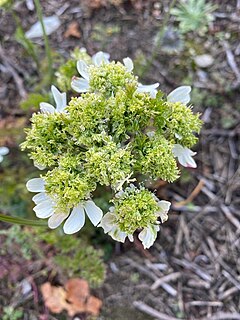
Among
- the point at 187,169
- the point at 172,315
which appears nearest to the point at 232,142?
the point at 187,169

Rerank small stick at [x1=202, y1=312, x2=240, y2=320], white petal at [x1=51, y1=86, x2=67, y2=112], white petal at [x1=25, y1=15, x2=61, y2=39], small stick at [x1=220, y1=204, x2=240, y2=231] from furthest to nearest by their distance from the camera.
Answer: white petal at [x1=25, y1=15, x2=61, y2=39], small stick at [x1=220, y1=204, x2=240, y2=231], small stick at [x1=202, y1=312, x2=240, y2=320], white petal at [x1=51, y1=86, x2=67, y2=112]

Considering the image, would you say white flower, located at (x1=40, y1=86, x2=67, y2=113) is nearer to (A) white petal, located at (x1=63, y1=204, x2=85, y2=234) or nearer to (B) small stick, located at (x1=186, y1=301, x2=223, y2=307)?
(A) white petal, located at (x1=63, y1=204, x2=85, y2=234)

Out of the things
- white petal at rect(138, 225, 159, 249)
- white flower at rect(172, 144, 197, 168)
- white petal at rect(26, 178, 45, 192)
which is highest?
white petal at rect(26, 178, 45, 192)

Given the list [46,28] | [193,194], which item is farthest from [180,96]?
[46,28]

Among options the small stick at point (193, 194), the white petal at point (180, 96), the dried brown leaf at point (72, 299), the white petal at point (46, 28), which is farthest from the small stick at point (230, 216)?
the white petal at point (46, 28)

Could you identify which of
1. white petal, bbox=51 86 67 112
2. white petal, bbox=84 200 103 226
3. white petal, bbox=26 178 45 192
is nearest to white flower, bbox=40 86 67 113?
white petal, bbox=51 86 67 112

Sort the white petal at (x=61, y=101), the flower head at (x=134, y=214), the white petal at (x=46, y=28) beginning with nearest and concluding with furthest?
the flower head at (x=134, y=214) → the white petal at (x=61, y=101) → the white petal at (x=46, y=28)

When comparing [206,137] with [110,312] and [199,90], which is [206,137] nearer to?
[199,90]

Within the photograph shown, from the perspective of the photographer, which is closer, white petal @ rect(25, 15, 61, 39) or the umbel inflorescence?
the umbel inflorescence

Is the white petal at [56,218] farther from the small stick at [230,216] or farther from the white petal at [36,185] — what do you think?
the small stick at [230,216]
